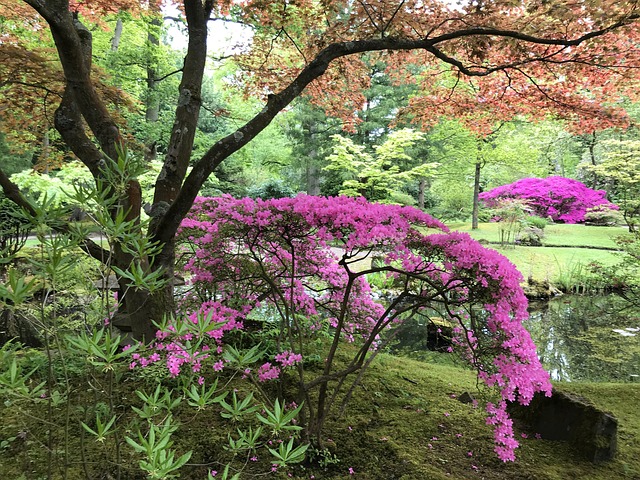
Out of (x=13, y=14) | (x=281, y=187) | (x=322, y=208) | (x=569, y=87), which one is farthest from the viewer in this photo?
(x=281, y=187)

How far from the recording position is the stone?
225cm

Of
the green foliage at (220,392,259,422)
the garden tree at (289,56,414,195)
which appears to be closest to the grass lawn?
the garden tree at (289,56,414,195)

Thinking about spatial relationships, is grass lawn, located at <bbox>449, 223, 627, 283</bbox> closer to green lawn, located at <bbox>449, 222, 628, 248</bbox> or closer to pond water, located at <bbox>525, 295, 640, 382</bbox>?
green lawn, located at <bbox>449, 222, 628, 248</bbox>

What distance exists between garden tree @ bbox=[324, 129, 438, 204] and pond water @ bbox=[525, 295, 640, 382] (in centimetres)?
439

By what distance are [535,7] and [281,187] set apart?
31.7 ft

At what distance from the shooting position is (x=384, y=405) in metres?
2.64

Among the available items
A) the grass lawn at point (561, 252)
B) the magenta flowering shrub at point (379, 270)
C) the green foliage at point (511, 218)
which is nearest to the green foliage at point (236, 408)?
the magenta flowering shrub at point (379, 270)

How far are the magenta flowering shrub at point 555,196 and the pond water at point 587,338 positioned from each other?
727cm

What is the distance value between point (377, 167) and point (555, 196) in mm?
8602

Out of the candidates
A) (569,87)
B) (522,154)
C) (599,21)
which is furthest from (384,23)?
(522,154)

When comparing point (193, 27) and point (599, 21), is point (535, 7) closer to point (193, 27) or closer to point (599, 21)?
point (599, 21)

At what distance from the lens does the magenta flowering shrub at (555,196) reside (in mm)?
14211

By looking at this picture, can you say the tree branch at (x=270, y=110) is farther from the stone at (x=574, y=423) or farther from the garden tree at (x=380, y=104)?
the garden tree at (x=380, y=104)

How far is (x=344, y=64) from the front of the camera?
141 inches
